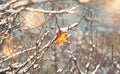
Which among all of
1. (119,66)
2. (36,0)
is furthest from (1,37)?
(119,66)

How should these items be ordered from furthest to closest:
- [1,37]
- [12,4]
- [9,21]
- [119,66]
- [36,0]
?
[119,66] < [1,37] < [9,21] < [12,4] < [36,0]

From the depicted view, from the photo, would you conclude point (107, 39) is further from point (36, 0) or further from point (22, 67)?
point (36, 0)

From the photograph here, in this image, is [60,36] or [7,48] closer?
[60,36]

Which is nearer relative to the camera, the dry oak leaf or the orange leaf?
the dry oak leaf

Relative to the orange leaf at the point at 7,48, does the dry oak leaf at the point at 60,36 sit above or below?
above

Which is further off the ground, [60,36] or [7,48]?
[60,36]

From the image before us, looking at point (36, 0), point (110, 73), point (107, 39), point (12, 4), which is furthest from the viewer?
point (107, 39)

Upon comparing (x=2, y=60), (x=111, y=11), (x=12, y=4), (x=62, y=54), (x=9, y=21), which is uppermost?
(x=12, y=4)

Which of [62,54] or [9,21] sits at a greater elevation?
[9,21]

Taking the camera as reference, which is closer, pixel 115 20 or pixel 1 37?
pixel 1 37

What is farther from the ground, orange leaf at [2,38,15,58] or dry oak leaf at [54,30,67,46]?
dry oak leaf at [54,30,67,46]

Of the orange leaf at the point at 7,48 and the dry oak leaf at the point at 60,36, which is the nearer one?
the dry oak leaf at the point at 60,36
